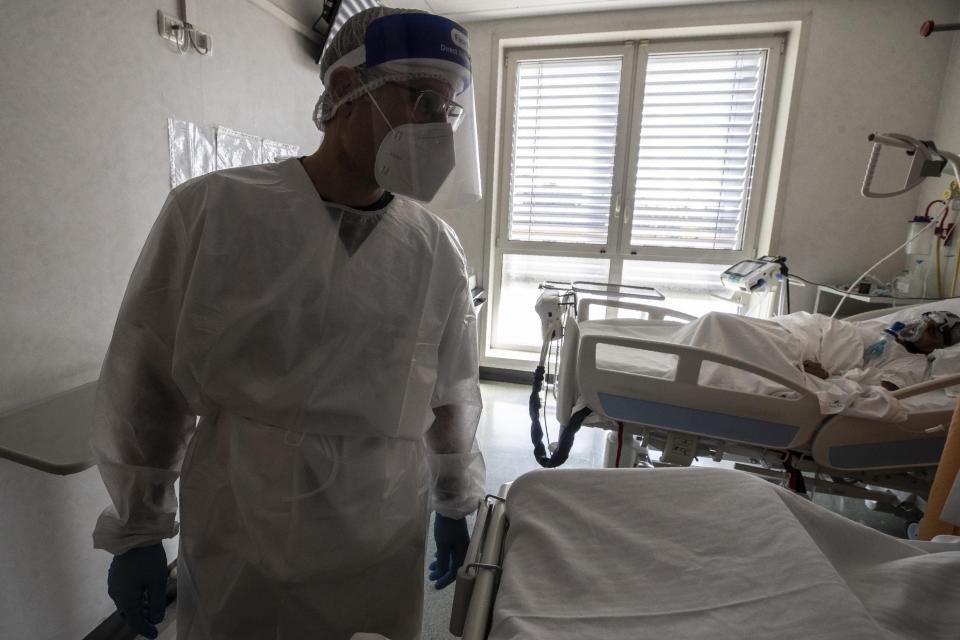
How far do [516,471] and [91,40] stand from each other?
7.72 ft

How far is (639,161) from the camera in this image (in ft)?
11.2

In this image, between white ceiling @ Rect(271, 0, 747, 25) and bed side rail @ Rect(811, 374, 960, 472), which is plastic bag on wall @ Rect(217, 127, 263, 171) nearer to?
white ceiling @ Rect(271, 0, 747, 25)

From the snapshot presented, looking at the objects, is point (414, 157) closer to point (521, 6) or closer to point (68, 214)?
point (68, 214)

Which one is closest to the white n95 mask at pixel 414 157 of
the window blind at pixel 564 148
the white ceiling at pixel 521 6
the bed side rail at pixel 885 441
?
the bed side rail at pixel 885 441

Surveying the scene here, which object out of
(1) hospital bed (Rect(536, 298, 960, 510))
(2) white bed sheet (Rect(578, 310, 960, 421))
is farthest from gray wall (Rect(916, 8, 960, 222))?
(1) hospital bed (Rect(536, 298, 960, 510))

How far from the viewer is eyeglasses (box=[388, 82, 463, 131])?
837 millimetres

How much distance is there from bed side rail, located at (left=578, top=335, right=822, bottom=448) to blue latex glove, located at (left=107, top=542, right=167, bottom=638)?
1.28m

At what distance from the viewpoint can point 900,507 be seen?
6.42 feet

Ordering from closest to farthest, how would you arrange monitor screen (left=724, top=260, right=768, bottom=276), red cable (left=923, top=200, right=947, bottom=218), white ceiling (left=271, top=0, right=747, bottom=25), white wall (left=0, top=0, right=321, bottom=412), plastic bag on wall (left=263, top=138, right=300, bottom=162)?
white wall (left=0, top=0, right=321, bottom=412)
plastic bag on wall (left=263, top=138, right=300, bottom=162)
monitor screen (left=724, top=260, right=768, bottom=276)
red cable (left=923, top=200, right=947, bottom=218)
white ceiling (left=271, top=0, right=747, bottom=25)

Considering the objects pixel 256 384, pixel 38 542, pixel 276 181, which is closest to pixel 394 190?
pixel 276 181

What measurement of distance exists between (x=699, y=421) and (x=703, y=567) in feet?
3.51

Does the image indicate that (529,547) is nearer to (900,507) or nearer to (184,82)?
(184,82)

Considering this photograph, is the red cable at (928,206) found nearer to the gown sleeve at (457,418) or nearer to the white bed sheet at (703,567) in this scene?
the white bed sheet at (703,567)

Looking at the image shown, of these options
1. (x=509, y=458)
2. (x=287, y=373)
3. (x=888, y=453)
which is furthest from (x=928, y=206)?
(x=287, y=373)
